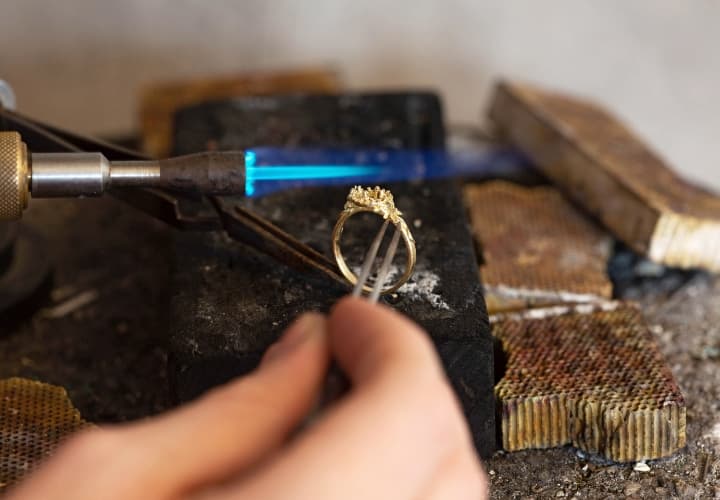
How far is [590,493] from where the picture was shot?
0.95m

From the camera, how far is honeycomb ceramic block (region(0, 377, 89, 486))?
94 centimetres

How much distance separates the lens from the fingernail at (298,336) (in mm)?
649

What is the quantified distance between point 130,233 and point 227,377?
1.98 feet

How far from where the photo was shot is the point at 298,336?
66cm

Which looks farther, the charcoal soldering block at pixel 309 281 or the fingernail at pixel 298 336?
the charcoal soldering block at pixel 309 281

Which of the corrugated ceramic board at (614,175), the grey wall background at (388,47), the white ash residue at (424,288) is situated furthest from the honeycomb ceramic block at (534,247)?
the grey wall background at (388,47)

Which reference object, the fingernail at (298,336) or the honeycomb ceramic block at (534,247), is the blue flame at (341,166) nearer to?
the honeycomb ceramic block at (534,247)

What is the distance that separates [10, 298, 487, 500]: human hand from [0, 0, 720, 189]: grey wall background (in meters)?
1.47

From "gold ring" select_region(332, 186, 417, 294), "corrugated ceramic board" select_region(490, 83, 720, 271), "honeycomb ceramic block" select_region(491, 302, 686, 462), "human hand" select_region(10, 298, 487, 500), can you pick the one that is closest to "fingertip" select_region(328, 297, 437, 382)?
"human hand" select_region(10, 298, 487, 500)

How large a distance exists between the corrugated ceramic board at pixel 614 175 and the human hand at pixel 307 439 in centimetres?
66

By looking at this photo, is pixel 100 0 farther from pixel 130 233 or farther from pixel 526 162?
pixel 526 162

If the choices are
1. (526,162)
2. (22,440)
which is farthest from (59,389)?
(526,162)

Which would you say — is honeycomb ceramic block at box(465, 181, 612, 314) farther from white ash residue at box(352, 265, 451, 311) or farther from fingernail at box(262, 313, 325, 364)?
fingernail at box(262, 313, 325, 364)

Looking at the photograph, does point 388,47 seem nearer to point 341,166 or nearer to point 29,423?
point 341,166
